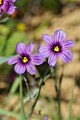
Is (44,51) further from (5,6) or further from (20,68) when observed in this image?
(5,6)

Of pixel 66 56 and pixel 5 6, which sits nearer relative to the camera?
pixel 66 56

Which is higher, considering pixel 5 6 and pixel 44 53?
pixel 5 6

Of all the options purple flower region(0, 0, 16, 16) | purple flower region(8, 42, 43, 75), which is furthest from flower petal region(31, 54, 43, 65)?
purple flower region(0, 0, 16, 16)

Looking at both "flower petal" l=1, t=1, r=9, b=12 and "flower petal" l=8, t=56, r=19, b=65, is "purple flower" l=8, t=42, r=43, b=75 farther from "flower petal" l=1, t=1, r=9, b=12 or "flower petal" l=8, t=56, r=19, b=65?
"flower petal" l=1, t=1, r=9, b=12

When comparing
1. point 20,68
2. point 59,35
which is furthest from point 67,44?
point 20,68

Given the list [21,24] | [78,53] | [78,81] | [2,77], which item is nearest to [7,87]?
[2,77]

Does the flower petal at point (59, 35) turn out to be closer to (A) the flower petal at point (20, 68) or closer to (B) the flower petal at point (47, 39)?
(B) the flower petal at point (47, 39)
